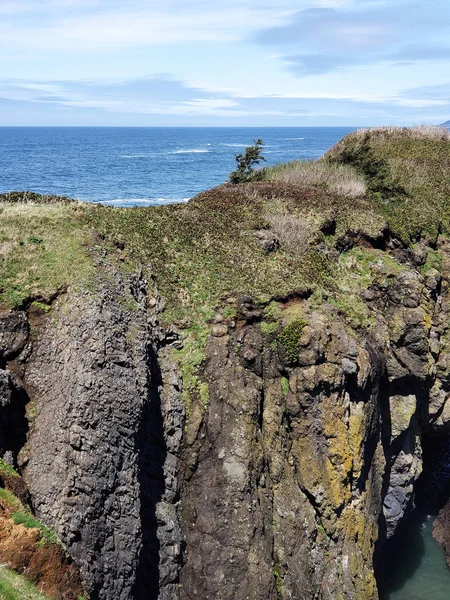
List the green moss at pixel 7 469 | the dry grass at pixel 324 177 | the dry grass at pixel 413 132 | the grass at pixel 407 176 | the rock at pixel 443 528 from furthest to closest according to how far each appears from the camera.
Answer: the dry grass at pixel 413 132, the dry grass at pixel 324 177, the grass at pixel 407 176, the rock at pixel 443 528, the green moss at pixel 7 469

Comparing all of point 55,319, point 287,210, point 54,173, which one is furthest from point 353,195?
point 54,173

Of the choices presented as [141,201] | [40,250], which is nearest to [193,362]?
A: [40,250]

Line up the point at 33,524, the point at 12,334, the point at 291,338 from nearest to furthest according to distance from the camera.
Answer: the point at 33,524, the point at 12,334, the point at 291,338

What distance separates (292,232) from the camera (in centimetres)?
2781

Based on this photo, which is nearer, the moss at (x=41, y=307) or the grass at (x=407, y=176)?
the moss at (x=41, y=307)

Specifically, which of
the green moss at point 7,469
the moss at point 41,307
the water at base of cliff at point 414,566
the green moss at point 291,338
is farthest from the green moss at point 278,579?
the moss at point 41,307

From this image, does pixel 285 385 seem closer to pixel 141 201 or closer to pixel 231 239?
pixel 231 239

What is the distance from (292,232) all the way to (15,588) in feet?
65.7

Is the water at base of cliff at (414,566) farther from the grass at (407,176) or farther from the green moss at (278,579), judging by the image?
the grass at (407,176)

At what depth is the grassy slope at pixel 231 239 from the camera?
21844 millimetres

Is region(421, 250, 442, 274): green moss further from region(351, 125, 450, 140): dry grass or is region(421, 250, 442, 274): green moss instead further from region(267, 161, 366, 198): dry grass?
region(351, 125, 450, 140): dry grass

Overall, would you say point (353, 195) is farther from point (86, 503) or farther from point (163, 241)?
point (86, 503)

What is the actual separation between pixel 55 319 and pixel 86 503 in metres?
6.52

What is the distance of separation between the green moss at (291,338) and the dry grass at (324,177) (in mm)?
13140
